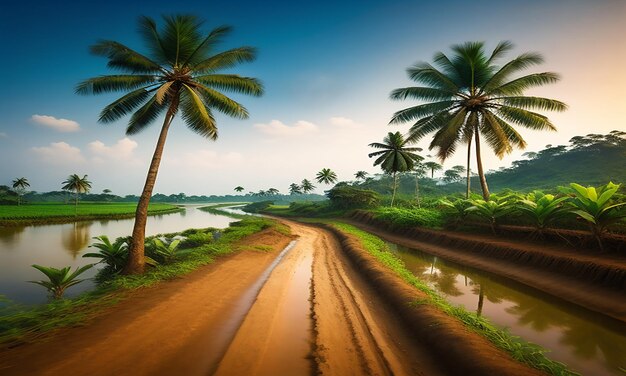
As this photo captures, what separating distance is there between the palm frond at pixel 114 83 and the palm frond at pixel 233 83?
191cm

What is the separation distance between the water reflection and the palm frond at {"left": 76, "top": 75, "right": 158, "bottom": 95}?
1245cm

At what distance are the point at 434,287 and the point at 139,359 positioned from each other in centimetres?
694

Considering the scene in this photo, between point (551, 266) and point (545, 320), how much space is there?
3212 millimetres

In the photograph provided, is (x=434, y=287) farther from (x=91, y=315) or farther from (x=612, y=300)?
(x=91, y=315)

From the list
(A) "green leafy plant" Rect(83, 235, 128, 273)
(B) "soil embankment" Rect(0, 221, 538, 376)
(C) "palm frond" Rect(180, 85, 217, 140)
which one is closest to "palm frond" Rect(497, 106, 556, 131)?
(B) "soil embankment" Rect(0, 221, 538, 376)

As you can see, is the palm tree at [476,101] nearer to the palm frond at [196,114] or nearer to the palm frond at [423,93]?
the palm frond at [423,93]

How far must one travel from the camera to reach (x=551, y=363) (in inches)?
131

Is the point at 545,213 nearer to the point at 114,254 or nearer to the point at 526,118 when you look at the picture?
the point at 526,118

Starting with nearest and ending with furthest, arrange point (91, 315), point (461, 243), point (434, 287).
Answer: point (91, 315)
point (434, 287)
point (461, 243)

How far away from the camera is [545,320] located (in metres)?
4.96

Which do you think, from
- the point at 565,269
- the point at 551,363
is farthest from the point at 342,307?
the point at 565,269

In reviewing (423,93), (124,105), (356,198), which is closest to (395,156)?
(356,198)

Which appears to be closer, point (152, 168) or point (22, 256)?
point (152, 168)

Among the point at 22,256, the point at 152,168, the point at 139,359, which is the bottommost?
the point at 22,256
